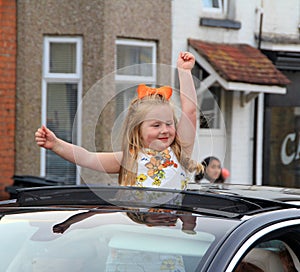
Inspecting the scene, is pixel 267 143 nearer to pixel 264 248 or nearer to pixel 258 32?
pixel 258 32

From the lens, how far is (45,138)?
197 inches

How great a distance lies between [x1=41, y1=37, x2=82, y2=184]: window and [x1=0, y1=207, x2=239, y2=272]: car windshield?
10253 mm

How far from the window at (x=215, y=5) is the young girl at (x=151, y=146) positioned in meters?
10.8

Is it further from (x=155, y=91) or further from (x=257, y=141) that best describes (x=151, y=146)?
(x=257, y=141)

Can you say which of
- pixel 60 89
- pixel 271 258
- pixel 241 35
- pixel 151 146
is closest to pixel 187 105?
pixel 151 146

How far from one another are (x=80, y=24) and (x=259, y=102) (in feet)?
13.1

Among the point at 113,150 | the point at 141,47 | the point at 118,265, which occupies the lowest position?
the point at 118,265

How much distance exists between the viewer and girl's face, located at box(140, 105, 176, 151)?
16.4ft

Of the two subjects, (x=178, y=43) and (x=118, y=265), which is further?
(x=178, y=43)

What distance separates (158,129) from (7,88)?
9431 mm

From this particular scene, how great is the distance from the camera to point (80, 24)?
14320mm

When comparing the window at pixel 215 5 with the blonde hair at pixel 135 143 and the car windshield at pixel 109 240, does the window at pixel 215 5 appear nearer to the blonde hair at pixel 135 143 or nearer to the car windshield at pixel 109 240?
the blonde hair at pixel 135 143

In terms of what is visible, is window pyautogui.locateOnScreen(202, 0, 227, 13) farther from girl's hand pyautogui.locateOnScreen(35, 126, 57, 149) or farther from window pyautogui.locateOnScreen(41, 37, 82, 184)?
girl's hand pyautogui.locateOnScreen(35, 126, 57, 149)

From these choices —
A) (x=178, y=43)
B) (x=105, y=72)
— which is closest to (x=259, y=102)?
(x=178, y=43)
